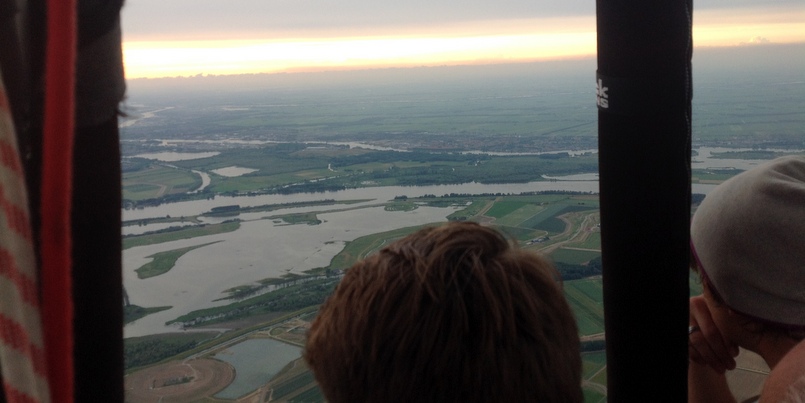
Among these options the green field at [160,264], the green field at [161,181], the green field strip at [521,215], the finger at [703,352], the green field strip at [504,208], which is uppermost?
the green field at [161,181]

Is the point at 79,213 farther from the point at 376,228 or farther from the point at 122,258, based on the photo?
the point at 376,228

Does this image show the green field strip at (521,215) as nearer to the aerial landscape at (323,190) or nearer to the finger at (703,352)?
the aerial landscape at (323,190)

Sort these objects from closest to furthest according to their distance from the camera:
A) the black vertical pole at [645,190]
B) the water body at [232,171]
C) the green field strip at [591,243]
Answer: the black vertical pole at [645,190], the green field strip at [591,243], the water body at [232,171]

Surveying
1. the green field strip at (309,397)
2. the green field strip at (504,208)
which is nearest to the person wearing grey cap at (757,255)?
the green field strip at (309,397)

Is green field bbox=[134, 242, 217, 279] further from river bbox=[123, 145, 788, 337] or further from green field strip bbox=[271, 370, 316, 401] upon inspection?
green field strip bbox=[271, 370, 316, 401]

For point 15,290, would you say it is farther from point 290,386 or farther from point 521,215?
point 521,215

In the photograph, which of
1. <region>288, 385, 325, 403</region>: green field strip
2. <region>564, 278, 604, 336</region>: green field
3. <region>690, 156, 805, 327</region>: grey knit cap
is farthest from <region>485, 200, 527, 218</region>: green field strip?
<region>690, 156, 805, 327</region>: grey knit cap

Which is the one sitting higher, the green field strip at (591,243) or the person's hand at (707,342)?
the green field strip at (591,243)
